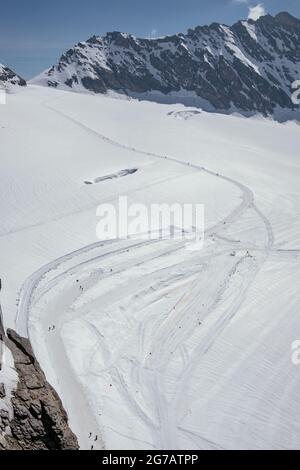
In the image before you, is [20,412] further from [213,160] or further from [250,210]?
[213,160]

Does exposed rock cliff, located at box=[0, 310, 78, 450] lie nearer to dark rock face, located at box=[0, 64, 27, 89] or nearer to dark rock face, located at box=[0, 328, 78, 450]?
dark rock face, located at box=[0, 328, 78, 450]

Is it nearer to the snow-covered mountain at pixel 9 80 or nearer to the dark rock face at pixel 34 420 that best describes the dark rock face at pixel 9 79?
the snow-covered mountain at pixel 9 80

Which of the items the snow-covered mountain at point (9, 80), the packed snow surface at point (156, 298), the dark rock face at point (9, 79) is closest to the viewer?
the packed snow surface at point (156, 298)

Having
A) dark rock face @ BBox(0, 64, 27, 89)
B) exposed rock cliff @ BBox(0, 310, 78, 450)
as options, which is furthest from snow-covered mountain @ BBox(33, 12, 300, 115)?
exposed rock cliff @ BBox(0, 310, 78, 450)

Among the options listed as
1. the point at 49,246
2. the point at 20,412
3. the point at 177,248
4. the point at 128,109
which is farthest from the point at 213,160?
the point at 20,412

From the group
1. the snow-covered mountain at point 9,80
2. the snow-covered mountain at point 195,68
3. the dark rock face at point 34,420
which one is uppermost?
the snow-covered mountain at point 195,68

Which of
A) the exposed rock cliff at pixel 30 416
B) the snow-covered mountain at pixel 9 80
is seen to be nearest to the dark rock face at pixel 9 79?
the snow-covered mountain at pixel 9 80

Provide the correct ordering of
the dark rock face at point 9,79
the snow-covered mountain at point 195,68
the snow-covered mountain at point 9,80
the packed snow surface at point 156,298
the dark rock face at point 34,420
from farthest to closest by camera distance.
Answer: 1. the snow-covered mountain at point 195,68
2. the dark rock face at point 9,79
3. the snow-covered mountain at point 9,80
4. the packed snow surface at point 156,298
5. the dark rock face at point 34,420

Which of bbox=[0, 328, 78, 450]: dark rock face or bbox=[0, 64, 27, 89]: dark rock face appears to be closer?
bbox=[0, 328, 78, 450]: dark rock face
